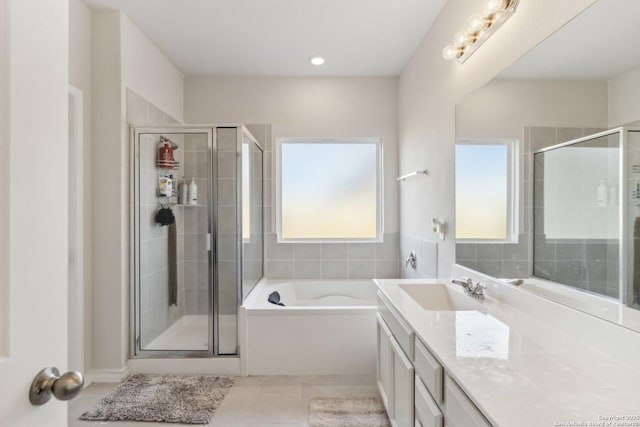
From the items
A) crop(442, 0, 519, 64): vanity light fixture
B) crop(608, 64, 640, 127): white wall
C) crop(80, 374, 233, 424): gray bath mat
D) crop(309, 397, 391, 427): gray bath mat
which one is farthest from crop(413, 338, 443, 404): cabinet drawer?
crop(442, 0, 519, 64): vanity light fixture

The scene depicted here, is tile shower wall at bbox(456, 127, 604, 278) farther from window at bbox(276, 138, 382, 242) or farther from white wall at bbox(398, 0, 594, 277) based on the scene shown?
window at bbox(276, 138, 382, 242)

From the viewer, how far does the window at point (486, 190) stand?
5.59ft

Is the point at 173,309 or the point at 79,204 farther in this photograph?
the point at 173,309

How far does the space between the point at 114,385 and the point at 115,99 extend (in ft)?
6.62

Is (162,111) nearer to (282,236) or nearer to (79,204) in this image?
(79,204)

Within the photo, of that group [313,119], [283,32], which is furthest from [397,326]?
[313,119]

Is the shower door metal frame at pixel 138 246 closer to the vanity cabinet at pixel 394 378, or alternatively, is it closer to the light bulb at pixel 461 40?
the vanity cabinet at pixel 394 378

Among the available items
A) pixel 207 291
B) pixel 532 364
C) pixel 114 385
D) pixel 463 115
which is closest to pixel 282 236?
pixel 207 291

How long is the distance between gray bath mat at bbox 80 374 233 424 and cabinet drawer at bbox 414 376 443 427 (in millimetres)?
1321

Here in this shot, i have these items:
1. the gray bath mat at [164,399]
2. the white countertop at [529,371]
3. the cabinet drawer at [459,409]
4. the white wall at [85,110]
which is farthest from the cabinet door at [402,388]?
the white wall at [85,110]

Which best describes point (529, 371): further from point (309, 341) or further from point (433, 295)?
point (309, 341)

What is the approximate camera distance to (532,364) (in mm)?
1046

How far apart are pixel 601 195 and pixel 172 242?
277cm

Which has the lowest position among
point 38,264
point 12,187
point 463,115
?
point 38,264
